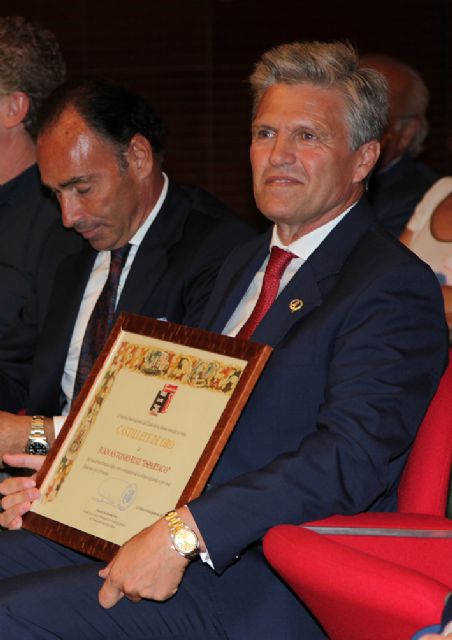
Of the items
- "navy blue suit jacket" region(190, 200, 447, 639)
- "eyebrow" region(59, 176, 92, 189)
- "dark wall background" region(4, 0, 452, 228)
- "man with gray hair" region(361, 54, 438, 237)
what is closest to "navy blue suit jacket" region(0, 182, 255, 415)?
"eyebrow" region(59, 176, 92, 189)

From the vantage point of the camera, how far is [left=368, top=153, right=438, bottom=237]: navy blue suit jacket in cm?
430

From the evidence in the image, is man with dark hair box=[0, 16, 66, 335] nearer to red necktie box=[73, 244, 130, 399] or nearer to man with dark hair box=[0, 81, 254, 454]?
man with dark hair box=[0, 81, 254, 454]

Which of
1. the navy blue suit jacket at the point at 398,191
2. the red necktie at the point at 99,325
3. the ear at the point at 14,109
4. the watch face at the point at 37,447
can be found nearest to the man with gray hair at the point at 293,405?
the watch face at the point at 37,447

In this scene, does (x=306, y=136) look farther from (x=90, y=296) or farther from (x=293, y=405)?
(x=90, y=296)

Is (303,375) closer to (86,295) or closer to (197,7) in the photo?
(86,295)

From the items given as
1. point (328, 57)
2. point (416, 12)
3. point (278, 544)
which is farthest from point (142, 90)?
point (278, 544)

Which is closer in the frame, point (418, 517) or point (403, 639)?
point (403, 639)

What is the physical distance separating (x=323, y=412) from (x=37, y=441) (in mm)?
957

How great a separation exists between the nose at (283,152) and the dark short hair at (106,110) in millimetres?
654

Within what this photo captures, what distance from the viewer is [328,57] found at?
234 cm

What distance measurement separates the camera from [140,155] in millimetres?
2959

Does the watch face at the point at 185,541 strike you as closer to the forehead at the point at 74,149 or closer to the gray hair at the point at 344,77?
the gray hair at the point at 344,77

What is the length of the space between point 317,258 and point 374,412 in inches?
16.3

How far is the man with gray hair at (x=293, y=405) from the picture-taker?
6.60 feet
